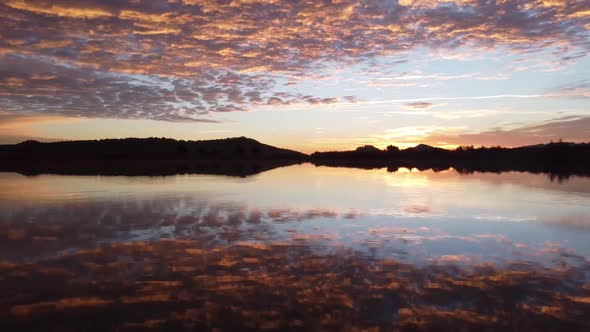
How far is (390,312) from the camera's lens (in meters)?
7.88

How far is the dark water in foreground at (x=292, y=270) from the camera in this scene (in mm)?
7590

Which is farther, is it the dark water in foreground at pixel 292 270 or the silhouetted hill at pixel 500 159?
the silhouetted hill at pixel 500 159

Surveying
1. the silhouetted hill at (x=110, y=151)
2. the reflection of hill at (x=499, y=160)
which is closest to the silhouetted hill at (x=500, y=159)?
the reflection of hill at (x=499, y=160)

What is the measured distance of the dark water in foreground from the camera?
759 cm

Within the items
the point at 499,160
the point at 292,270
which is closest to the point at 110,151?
the point at 499,160

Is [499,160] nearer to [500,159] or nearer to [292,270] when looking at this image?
[500,159]

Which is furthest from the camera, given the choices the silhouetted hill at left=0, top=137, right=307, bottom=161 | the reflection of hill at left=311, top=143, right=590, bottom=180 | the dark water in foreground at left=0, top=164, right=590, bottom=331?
the silhouetted hill at left=0, top=137, right=307, bottom=161

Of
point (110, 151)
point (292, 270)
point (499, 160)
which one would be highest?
point (110, 151)

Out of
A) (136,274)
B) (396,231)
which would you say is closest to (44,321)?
(136,274)

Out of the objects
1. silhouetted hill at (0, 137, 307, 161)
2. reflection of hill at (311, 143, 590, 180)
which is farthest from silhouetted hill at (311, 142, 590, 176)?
silhouetted hill at (0, 137, 307, 161)

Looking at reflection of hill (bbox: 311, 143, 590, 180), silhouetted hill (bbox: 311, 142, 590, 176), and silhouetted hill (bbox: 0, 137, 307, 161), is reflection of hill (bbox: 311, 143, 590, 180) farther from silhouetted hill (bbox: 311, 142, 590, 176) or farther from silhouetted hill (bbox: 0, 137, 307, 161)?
silhouetted hill (bbox: 0, 137, 307, 161)

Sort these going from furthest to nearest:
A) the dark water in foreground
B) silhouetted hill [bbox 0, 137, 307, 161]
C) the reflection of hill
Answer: silhouetted hill [bbox 0, 137, 307, 161]
the reflection of hill
the dark water in foreground

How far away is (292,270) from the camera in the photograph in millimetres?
10523

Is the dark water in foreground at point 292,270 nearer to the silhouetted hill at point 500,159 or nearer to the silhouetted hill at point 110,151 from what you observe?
the silhouetted hill at point 500,159
